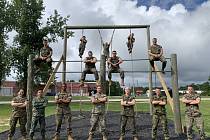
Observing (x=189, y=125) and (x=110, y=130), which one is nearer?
(x=189, y=125)

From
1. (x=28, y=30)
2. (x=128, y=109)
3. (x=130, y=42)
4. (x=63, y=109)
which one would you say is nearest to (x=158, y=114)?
(x=128, y=109)

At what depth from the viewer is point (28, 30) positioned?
36.8 m

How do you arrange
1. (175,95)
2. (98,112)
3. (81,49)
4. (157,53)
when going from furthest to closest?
(81,49) → (157,53) → (175,95) → (98,112)

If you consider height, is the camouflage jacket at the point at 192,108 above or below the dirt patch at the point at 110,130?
above

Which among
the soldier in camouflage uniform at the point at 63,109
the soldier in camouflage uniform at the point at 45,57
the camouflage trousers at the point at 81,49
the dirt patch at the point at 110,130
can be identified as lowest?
the dirt patch at the point at 110,130

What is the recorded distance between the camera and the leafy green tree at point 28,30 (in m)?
35.3

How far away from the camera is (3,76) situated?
119 ft

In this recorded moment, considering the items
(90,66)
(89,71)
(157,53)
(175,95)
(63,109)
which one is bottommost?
(63,109)

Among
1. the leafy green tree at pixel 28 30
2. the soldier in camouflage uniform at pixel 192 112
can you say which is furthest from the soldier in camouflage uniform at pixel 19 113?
the leafy green tree at pixel 28 30

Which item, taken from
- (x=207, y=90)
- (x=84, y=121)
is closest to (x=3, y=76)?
(x=84, y=121)

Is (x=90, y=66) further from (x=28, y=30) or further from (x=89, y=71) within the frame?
(x=28, y=30)

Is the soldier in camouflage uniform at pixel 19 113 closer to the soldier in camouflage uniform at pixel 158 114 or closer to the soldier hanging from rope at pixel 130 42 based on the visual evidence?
the soldier in camouflage uniform at pixel 158 114

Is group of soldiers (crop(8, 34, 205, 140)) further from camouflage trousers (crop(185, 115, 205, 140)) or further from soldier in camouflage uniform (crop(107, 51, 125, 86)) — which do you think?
soldier in camouflage uniform (crop(107, 51, 125, 86))

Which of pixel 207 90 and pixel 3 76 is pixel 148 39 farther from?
pixel 207 90
